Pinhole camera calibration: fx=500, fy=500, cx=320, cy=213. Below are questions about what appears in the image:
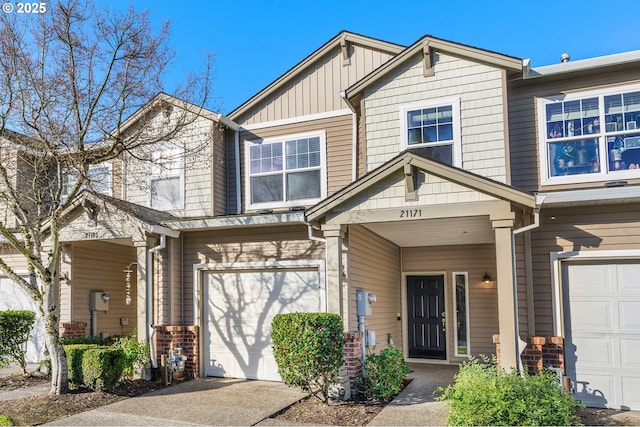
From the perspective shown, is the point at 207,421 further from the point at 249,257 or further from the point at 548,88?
the point at 548,88

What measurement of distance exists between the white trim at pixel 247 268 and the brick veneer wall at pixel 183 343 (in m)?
0.26

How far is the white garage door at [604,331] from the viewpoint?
7219mm

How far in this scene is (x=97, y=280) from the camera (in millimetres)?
11359

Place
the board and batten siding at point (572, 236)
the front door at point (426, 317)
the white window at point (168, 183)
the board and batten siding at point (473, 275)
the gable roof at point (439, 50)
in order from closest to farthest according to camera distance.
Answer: the board and batten siding at point (572, 236), the gable roof at point (439, 50), the board and batten siding at point (473, 275), the white window at point (168, 183), the front door at point (426, 317)

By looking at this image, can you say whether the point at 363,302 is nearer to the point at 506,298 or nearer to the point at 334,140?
the point at 506,298

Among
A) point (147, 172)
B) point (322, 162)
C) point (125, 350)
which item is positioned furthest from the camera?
point (147, 172)

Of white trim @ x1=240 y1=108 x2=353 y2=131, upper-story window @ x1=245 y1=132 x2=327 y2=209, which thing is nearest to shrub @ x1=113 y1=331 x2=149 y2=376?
upper-story window @ x1=245 y1=132 x2=327 y2=209

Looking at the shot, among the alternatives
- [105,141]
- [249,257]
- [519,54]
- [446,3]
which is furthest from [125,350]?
[446,3]

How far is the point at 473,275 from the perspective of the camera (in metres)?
10.9

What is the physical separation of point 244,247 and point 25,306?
5.59m

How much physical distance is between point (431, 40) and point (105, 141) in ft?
19.5

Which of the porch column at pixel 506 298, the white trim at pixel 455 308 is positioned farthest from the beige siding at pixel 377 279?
the porch column at pixel 506 298

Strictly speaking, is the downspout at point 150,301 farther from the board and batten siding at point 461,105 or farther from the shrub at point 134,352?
the board and batten siding at point 461,105

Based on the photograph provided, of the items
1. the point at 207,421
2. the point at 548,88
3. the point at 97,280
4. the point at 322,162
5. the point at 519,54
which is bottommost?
the point at 207,421
